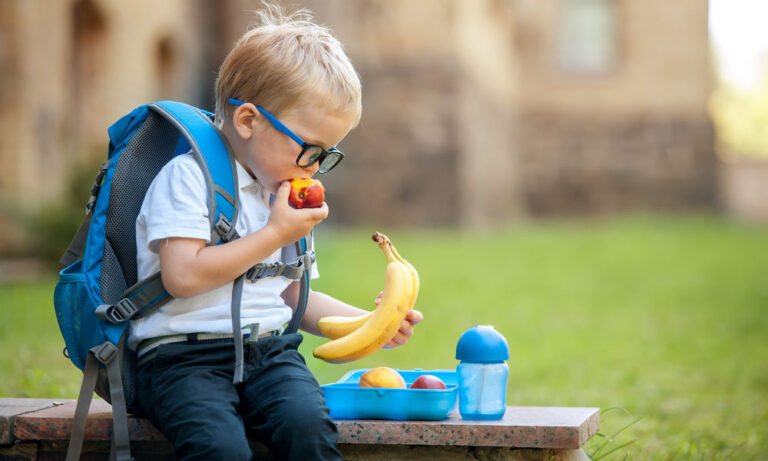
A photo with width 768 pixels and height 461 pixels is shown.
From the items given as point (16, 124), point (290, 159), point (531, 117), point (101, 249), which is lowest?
point (531, 117)

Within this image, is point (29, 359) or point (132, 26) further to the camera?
point (132, 26)

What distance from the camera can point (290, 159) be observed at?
7.73 feet

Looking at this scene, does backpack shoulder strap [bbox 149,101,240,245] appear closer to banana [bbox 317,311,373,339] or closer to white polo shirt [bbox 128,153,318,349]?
white polo shirt [bbox 128,153,318,349]

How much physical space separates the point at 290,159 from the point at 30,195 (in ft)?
29.3

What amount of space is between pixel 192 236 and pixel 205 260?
2.5 inches

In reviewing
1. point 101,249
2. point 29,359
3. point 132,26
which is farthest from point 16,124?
point 101,249

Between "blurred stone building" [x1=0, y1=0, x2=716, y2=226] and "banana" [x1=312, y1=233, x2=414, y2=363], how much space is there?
8.20m

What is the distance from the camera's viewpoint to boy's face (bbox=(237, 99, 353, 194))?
92.5 inches

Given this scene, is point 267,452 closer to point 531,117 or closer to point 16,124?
point 16,124

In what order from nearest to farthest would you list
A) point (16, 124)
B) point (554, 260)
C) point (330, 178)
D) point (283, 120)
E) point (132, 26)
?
1. point (283, 120)
2. point (16, 124)
3. point (554, 260)
4. point (132, 26)
5. point (330, 178)

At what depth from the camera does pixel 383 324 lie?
8.07 feet

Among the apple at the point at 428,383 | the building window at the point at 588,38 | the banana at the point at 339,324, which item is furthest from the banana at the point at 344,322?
the building window at the point at 588,38

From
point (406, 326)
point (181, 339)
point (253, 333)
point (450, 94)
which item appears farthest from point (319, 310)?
point (450, 94)

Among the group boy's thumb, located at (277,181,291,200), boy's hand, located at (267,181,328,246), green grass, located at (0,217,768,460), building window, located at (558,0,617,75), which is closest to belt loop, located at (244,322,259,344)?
boy's hand, located at (267,181,328,246)
